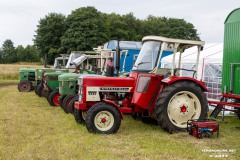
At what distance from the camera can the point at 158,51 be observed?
696cm

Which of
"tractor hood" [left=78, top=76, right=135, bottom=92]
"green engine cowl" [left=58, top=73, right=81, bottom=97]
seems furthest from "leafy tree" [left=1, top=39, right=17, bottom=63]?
"tractor hood" [left=78, top=76, right=135, bottom=92]

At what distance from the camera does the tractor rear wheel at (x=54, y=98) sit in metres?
11.2

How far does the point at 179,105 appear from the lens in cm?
699

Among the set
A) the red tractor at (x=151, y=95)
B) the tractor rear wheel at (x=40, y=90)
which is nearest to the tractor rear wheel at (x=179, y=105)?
the red tractor at (x=151, y=95)

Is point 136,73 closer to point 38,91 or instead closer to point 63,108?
point 63,108

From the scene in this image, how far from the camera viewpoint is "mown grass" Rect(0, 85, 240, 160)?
5.25 meters

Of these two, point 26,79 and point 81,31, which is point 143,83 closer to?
point 26,79

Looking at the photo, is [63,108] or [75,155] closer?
[75,155]

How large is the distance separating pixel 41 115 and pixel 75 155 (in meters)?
4.19

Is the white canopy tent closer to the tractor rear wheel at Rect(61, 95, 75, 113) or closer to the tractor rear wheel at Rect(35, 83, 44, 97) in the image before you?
the tractor rear wheel at Rect(61, 95, 75, 113)

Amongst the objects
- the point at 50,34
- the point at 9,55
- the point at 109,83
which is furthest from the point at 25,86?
the point at 9,55

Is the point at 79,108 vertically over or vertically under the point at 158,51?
under

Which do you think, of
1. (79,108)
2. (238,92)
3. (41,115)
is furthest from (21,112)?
(238,92)

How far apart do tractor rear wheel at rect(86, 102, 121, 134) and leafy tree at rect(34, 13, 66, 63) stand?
36.2 metres
